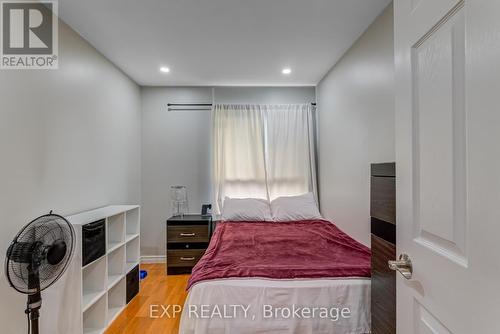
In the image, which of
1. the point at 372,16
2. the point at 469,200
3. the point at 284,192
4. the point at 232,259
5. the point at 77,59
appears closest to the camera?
the point at 469,200

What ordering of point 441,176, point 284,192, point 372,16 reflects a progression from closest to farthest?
point 441,176
point 372,16
point 284,192

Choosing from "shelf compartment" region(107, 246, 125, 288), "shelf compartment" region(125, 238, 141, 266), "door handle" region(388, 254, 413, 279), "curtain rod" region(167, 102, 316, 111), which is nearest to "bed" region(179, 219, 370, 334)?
"door handle" region(388, 254, 413, 279)

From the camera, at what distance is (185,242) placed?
3.63 meters

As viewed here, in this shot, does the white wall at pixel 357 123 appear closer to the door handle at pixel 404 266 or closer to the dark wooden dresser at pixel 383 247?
the dark wooden dresser at pixel 383 247

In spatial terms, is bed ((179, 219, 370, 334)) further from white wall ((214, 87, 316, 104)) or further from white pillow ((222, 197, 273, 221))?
white wall ((214, 87, 316, 104))

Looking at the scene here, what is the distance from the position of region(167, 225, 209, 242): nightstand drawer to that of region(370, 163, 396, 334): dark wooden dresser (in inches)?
94.9

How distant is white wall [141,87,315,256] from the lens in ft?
13.6

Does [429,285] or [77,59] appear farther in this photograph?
[77,59]

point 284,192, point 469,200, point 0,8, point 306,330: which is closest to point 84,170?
point 0,8

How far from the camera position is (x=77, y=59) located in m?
2.52

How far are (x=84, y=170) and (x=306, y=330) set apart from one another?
7.69ft

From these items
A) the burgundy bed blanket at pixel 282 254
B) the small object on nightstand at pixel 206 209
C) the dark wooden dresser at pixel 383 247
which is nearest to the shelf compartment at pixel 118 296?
the burgundy bed blanket at pixel 282 254

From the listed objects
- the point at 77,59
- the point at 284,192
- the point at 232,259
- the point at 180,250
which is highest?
the point at 77,59

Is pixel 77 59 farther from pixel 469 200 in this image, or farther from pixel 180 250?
pixel 469 200
